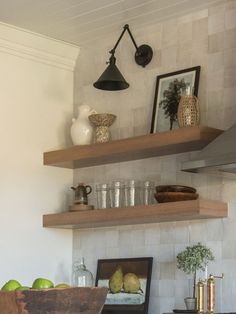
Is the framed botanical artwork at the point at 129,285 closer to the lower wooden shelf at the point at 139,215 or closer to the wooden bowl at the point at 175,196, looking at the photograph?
the lower wooden shelf at the point at 139,215

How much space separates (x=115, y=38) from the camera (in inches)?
168

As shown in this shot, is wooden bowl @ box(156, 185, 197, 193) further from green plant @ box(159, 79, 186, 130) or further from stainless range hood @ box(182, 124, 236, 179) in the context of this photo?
green plant @ box(159, 79, 186, 130)

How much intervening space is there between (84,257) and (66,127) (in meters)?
0.83

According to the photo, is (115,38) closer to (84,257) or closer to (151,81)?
(151,81)

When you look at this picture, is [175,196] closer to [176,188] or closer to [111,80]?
[176,188]

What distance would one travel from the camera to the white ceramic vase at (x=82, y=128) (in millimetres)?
4141

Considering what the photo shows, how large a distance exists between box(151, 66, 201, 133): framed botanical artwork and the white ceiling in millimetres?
348

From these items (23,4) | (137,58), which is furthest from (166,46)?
(23,4)

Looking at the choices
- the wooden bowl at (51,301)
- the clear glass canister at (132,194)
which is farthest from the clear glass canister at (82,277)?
the wooden bowl at (51,301)

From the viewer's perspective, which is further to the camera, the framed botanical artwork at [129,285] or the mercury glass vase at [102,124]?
the mercury glass vase at [102,124]

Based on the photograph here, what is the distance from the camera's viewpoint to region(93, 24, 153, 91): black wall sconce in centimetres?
376

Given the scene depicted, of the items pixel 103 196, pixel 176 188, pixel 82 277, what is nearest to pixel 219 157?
pixel 176 188

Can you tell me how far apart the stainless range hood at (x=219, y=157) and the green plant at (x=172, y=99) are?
0.57 metres

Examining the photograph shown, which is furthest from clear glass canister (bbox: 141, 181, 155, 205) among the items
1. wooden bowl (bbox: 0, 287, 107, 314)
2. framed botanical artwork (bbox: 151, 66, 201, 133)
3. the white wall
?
wooden bowl (bbox: 0, 287, 107, 314)
